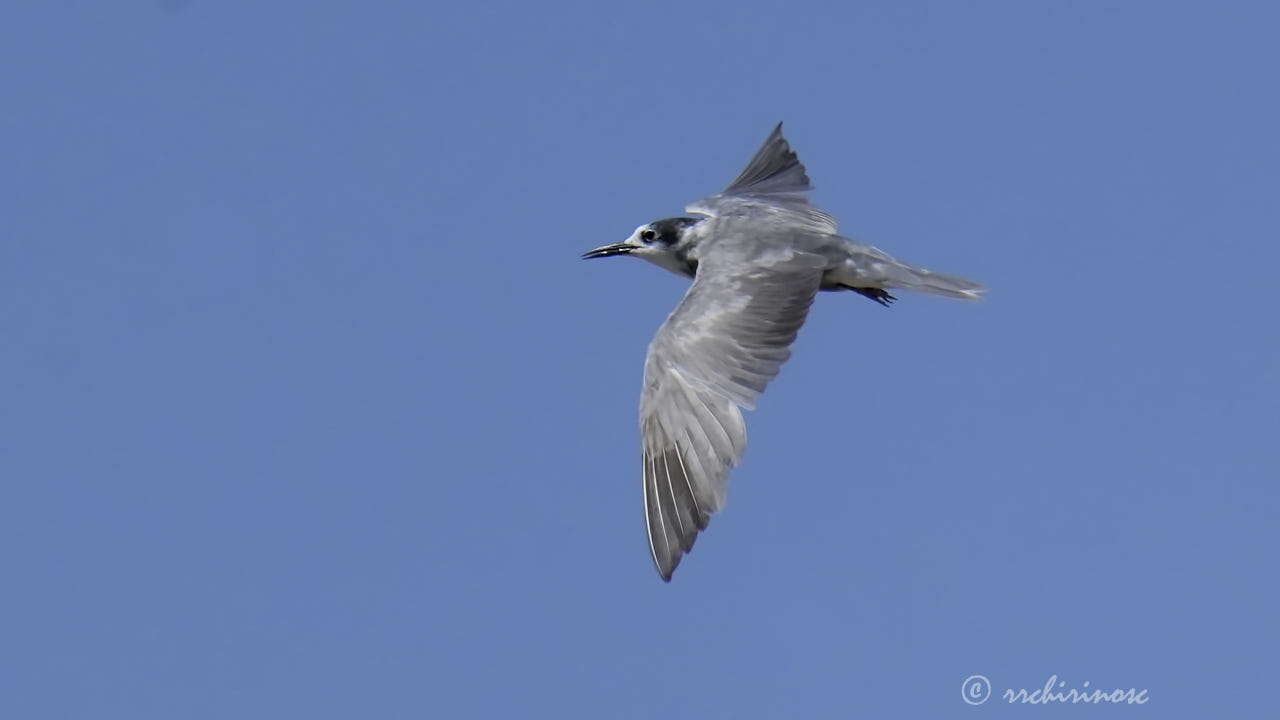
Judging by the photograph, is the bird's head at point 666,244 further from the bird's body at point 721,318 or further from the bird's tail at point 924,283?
the bird's tail at point 924,283

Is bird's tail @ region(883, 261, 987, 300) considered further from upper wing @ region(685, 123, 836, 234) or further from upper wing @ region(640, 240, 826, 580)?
upper wing @ region(685, 123, 836, 234)

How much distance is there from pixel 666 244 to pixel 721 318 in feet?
8.14

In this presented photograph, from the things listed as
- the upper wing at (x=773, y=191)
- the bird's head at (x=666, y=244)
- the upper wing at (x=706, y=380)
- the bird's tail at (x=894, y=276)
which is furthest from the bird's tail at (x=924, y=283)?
the bird's head at (x=666, y=244)

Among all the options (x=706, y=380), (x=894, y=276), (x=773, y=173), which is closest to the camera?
(x=706, y=380)

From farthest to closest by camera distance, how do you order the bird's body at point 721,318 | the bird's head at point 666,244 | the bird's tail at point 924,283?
the bird's head at point 666,244 → the bird's tail at point 924,283 → the bird's body at point 721,318

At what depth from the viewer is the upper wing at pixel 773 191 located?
16.7 meters

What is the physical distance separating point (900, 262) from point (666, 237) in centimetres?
223

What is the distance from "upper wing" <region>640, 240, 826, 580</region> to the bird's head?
1.36m

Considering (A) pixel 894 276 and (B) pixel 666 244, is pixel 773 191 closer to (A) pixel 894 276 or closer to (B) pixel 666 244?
(B) pixel 666 244

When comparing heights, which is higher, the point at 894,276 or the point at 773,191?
the point at 773,191

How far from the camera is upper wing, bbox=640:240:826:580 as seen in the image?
1301 centimetres

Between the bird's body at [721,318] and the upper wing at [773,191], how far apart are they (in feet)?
0.11

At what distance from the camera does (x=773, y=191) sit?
17.8 metres

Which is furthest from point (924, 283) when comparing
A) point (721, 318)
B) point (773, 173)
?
point (773, 173)
